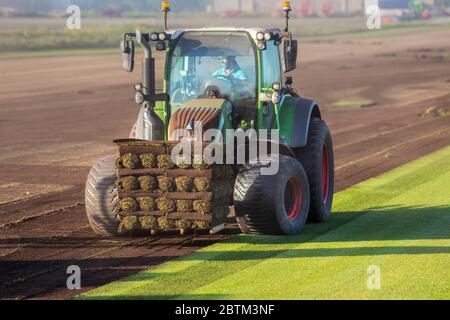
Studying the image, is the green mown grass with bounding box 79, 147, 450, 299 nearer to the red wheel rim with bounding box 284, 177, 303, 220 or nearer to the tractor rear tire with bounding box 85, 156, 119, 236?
the red wheel rim with bounding box 284, 177, 303, 220

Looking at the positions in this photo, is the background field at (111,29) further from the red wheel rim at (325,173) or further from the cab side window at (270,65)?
the cab side window at (270,65)

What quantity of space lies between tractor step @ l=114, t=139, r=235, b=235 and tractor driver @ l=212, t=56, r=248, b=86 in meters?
1.62

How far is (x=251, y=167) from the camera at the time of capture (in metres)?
13.2

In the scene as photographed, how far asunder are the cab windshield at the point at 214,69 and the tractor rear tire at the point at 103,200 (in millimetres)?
1441

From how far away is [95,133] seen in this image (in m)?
27.3

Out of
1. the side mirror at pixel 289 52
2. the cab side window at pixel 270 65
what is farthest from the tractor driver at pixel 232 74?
the side mirror at pixel 289 52

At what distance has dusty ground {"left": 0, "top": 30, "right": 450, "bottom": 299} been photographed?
41.1 feet

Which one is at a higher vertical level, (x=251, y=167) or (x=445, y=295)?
(x=251, y=167)

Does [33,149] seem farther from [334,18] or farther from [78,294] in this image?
[334,18]

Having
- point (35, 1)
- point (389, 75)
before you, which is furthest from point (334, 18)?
point (389, 75)

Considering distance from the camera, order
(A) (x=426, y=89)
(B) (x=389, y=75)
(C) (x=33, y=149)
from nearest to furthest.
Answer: (C) (x=33, y=149), (A) (x=426, y=89), (B) (x=389, y=75)

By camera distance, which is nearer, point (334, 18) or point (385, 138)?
point (385, 138)

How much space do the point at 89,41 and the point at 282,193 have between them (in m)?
48.6

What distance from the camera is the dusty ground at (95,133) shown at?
12.5 metres
